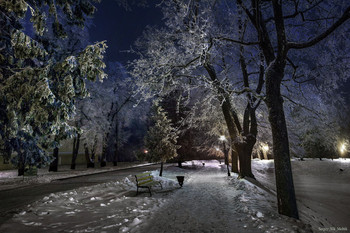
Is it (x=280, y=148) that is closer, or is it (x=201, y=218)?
(x=201, y=218)

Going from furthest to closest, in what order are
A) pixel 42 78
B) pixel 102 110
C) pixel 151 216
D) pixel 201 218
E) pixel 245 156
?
pixel 102 110
pixel 245 156
pixel 42 78
pixel 151 216
pixel 201 218

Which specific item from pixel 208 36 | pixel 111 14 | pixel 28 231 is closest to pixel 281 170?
pixel 208 36

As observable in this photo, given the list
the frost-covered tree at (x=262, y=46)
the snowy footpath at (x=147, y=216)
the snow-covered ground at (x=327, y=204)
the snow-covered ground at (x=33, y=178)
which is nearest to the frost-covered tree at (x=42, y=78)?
the snowy footpath at (x=147, y=216)

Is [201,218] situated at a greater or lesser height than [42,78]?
lesser

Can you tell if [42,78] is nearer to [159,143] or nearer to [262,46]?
[262,46]

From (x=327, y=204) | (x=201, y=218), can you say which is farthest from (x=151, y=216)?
(x=327, y=204)

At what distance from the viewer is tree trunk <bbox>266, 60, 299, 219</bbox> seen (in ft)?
17.9

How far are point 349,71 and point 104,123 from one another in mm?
22633

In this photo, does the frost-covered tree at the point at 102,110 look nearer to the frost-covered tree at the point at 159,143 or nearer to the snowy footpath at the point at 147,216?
the frost-covered tree at the point at 159,143

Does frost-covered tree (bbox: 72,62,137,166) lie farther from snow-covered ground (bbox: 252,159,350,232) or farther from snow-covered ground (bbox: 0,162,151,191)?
snow-covered ground (bbox: 252,159,350,232)

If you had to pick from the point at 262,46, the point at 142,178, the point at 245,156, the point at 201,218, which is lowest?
the point at 201,218

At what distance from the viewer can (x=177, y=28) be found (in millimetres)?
10508

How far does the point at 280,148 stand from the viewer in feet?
18.7

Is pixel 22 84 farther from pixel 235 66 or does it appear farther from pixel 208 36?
pixel 235 66
